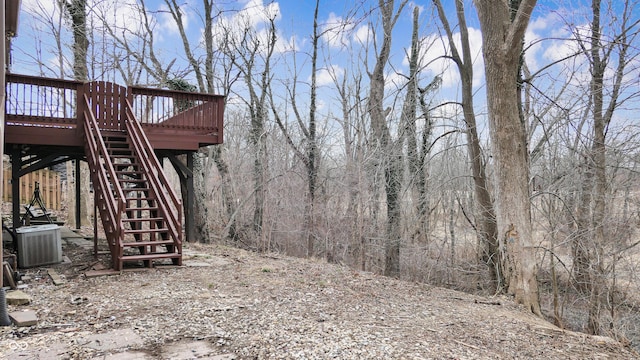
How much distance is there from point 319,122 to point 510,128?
882cm

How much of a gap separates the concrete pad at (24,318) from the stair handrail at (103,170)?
1.90m

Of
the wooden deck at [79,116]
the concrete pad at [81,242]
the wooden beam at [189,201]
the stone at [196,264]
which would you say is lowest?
the stone at [196,264]

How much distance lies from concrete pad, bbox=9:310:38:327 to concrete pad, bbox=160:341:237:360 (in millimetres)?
1451

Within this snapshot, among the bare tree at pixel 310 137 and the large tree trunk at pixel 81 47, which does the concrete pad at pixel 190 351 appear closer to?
the bare tree at pixel 310 137

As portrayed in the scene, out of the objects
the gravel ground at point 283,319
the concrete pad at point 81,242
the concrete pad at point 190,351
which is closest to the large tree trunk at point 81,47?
the concrete pad at point 81,242

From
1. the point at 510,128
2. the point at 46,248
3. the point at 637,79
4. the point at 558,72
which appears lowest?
the point at 46,248

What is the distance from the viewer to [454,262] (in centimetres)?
1009

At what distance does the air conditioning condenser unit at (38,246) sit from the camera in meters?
6.07

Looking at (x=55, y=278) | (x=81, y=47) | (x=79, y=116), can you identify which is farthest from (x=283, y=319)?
(x=81, y=47)

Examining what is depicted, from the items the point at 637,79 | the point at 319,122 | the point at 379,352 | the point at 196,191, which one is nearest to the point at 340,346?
the point at 379,352

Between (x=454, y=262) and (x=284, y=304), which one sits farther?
(x=454, y=262)

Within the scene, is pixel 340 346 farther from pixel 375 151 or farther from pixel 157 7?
pixel 157 7

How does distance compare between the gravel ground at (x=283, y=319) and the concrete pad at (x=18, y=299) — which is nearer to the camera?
the gravel ground at (x=283, y=319)

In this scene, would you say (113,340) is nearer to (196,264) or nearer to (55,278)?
(55,278)
